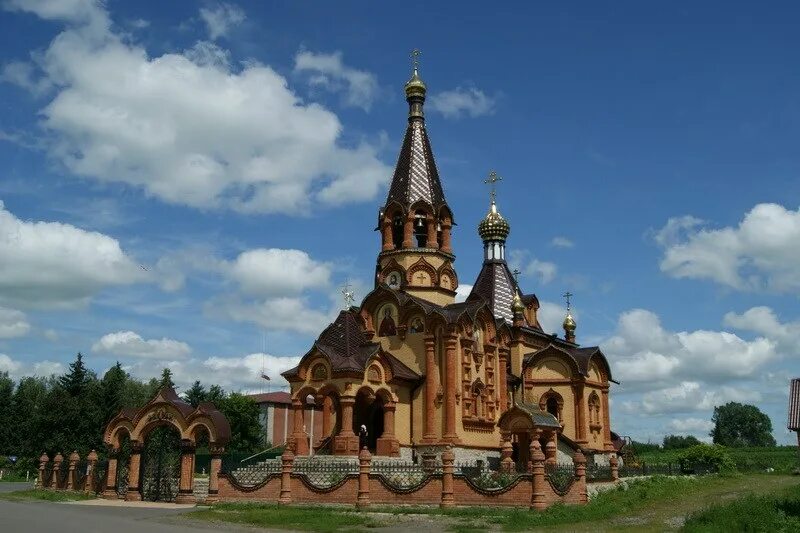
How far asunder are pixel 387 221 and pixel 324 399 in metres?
8.71

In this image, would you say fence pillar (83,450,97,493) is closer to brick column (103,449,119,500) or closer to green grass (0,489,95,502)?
green grass (0,489,95,502)

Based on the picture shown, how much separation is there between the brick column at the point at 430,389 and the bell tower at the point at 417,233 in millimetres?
3149

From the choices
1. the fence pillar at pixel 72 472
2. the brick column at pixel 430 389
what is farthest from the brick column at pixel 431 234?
the fence pillar at pixel 72 472

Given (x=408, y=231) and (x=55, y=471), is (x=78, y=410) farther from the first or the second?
(x=408, y=231)

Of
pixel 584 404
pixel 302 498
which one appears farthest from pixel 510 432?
pixel 302 498

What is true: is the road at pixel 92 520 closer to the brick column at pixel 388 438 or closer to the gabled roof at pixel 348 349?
the gabled roof at pixel 348 349

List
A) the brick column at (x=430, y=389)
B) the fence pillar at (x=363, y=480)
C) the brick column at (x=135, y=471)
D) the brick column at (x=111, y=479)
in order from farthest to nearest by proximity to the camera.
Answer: the brick column at (x=430, y=389)
the brick column at (x=111, y=479)
the brick column at (x=135, y=471)
the fence pillar at (x=363, y=480)

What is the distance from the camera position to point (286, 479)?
2269cm

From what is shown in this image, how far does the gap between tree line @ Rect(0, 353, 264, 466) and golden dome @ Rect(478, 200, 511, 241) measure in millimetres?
17157

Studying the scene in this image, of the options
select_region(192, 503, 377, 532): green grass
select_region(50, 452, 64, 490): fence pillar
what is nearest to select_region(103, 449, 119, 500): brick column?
select_region(50, 452, 64, 490): fence pillar

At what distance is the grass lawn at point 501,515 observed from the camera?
17.2 meters

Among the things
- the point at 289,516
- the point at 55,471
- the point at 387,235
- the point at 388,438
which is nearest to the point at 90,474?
the point at 55,471

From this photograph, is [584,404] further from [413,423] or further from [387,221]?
[387,221]

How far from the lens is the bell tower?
33.0 meters
